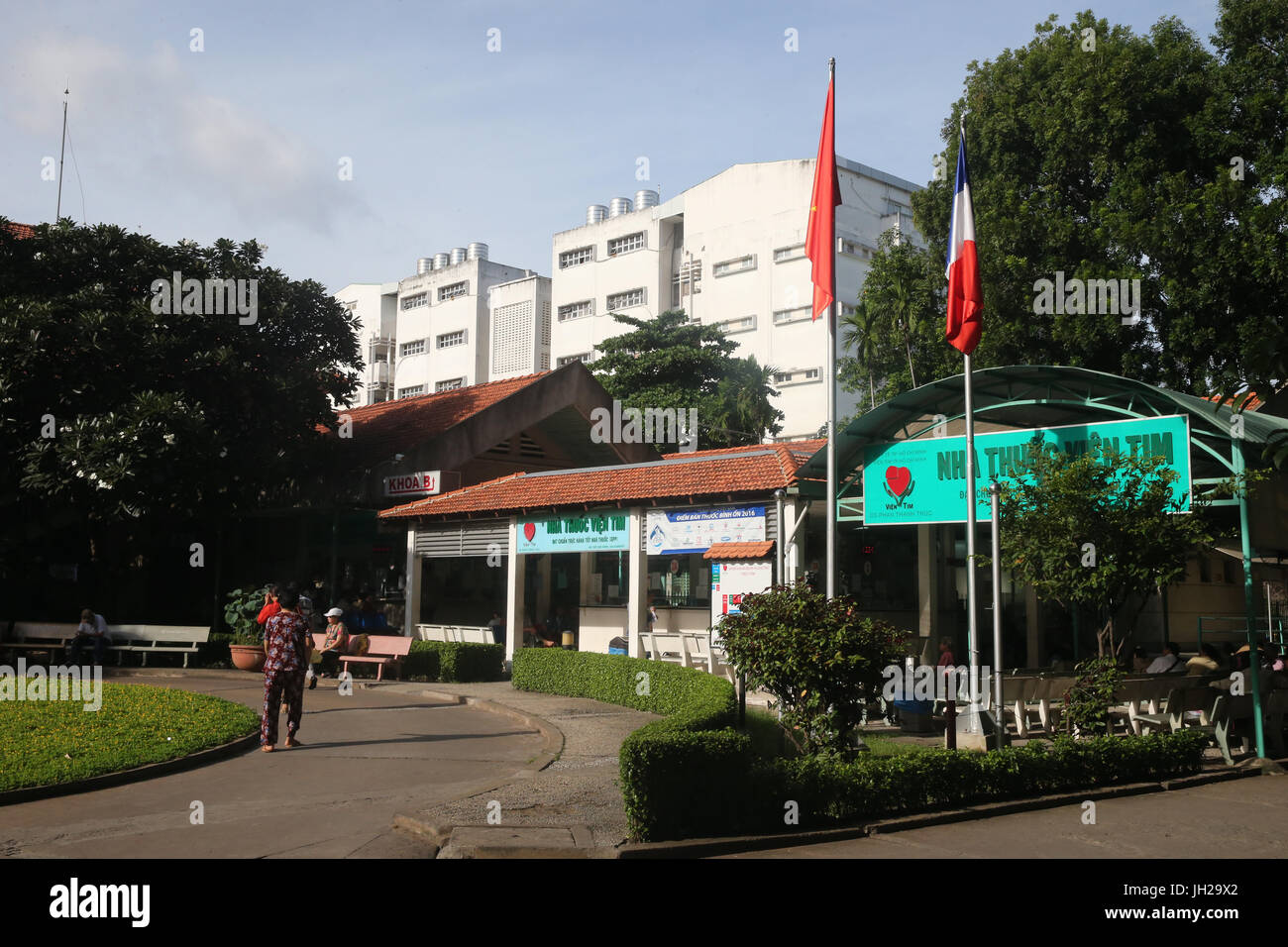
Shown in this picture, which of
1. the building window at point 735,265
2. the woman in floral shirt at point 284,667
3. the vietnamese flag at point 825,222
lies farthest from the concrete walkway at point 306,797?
the building window at point 735,265

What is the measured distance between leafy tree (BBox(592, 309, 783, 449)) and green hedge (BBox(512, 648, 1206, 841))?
25.7 meters

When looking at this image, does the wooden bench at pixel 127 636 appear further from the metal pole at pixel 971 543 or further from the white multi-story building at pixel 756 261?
the white multi-story building at pixel 756 261

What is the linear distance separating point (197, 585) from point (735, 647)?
24853 mm

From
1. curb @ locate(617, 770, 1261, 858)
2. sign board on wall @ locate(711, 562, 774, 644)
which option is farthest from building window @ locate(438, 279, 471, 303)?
curb @ locate(617, 770, 1261, 858)

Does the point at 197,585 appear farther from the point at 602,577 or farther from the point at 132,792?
the point at 132,792

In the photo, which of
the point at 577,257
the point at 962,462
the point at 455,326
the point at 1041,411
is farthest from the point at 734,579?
the point at 455,326

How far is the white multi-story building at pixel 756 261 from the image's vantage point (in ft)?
145

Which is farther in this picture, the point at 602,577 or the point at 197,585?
the point at 197,585

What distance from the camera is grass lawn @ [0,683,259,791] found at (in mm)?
10375

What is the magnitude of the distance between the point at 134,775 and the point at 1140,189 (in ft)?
70.9

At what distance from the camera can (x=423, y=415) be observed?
30672 mm
